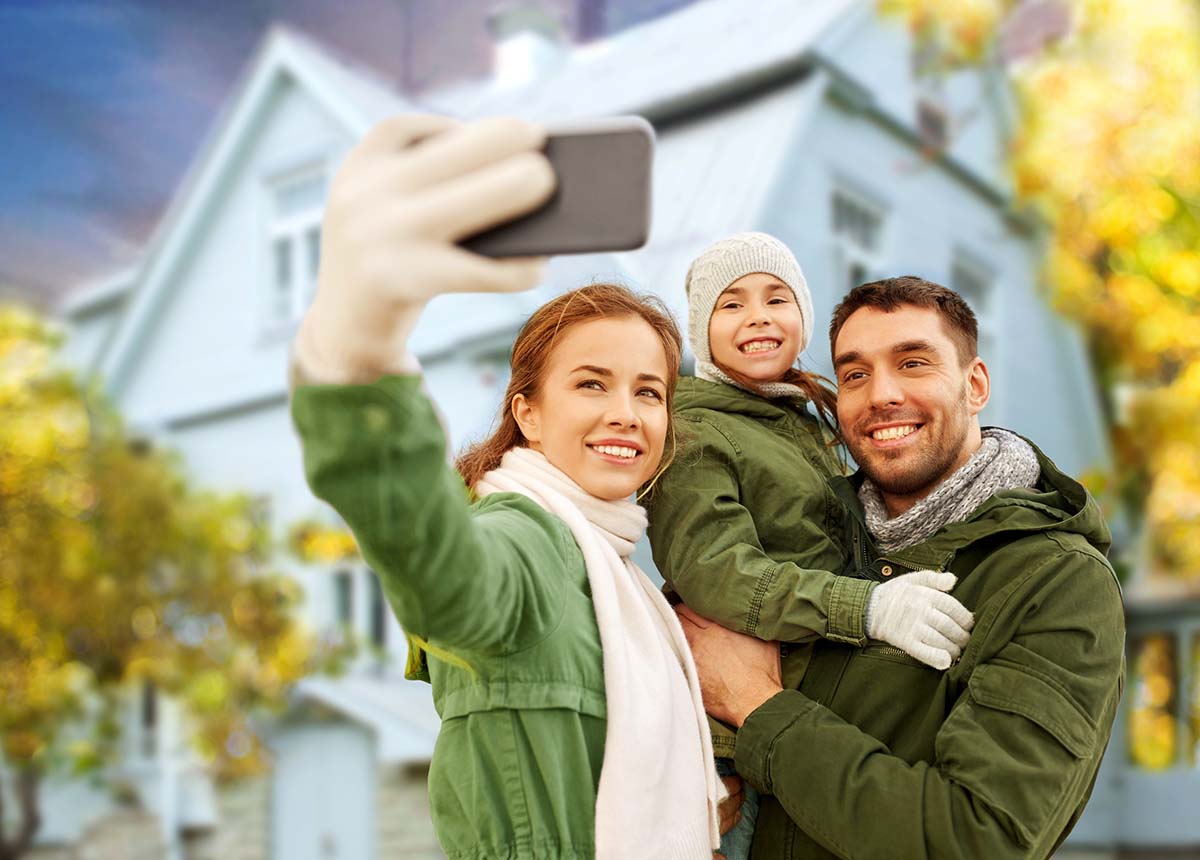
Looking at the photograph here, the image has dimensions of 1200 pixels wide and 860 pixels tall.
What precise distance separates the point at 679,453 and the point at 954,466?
0.37 meters

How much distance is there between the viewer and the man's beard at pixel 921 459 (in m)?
1.72

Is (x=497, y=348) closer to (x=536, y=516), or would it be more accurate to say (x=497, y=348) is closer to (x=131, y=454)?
(x=131, y=454)

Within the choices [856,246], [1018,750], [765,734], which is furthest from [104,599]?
[1018,750]

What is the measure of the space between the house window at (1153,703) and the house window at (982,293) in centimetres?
254

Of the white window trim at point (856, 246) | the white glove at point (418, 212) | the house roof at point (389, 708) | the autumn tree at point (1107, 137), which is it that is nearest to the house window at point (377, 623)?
the house roof at point (389, 708)

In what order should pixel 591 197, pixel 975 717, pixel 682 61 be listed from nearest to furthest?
pixel 591 197 → pixel 975 717 → pixel 682 61

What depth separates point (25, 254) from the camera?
6.41m

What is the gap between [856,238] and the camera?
6.43m

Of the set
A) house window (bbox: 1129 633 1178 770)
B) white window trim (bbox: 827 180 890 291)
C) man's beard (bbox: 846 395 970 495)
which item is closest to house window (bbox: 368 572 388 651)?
white window trim (bbox: 827 180 890 291)

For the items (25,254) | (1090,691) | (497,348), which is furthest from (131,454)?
(1090,691)

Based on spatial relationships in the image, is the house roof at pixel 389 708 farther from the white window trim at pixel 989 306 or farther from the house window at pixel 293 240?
the white window trim at pixel 989 306

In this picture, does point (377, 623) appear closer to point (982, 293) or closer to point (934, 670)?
point (982, 293)

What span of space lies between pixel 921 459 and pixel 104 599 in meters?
6.16

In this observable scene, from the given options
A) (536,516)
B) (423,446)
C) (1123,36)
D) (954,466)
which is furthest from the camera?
(1123,36)
